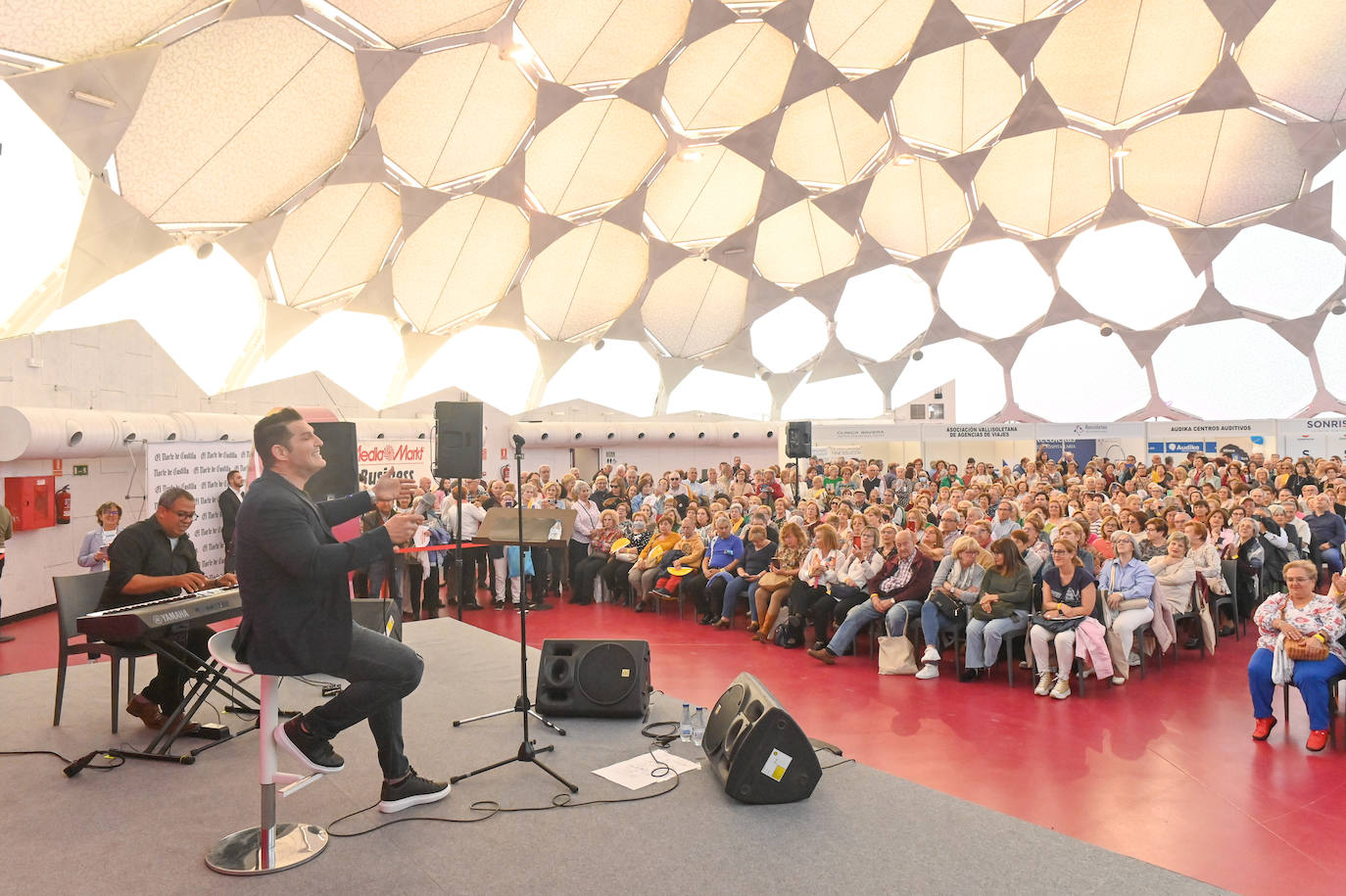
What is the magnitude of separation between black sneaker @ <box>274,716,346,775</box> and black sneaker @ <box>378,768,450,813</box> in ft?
1.17

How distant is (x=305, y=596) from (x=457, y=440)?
224 cm

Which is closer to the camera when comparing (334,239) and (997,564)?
(997,564)

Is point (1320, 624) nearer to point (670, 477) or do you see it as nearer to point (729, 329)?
point (670, 477)

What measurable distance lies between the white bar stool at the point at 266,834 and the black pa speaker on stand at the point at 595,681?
189 centimetres

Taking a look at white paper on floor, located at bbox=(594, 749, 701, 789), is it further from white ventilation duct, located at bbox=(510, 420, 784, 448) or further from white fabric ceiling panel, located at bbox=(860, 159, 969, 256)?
white fabric ceiling panel, located at bbox=(860, 159, 969, 256)

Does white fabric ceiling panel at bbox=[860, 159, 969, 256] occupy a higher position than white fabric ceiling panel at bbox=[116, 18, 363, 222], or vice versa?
white fabric ceiling panel at bbox=[860, 159, 969, 256]

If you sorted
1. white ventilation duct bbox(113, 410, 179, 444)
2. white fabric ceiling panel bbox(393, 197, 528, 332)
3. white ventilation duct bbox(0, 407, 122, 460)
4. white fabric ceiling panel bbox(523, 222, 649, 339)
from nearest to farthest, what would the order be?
white ventilation duct bbox(0, 407, 122, 460) → white ventilation duct bbox(113, 410, 179, 444) → white fabric ceiling panel bbox(393, 197, 528, 332) → white fabric ceiling panel bbox(523, 222, 649, 339)

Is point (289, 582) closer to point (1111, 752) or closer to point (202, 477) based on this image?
point (202, 477)

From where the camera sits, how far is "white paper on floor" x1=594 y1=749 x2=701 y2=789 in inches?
162

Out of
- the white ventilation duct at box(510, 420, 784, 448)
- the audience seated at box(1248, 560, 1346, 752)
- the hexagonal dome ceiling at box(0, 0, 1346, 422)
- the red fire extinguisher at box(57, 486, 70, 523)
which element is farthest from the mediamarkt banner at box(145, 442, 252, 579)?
the white ventilation duct at box(510, 420, 784, 448)

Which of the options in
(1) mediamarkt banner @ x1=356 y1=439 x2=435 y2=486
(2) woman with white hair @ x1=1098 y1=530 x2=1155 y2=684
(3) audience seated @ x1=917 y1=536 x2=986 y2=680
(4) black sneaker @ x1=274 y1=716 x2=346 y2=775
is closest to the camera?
(4) black sneaker @ x1=274 y1=716 x2=346 y2=775

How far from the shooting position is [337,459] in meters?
5.29

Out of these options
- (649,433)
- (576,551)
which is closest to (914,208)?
(649,433)

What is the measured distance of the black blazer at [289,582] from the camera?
314 cm
